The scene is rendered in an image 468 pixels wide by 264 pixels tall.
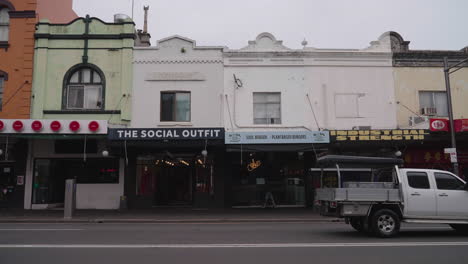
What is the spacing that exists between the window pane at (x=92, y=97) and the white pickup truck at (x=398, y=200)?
12953 mm

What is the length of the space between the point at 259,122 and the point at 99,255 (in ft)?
41.8

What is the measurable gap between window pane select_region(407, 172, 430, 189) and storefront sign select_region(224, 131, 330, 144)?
6481 millimetres

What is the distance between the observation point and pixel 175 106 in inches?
778

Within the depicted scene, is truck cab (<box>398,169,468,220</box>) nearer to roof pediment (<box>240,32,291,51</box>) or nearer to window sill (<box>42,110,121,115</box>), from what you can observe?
roof pediment (<box>240,32,291,51</box>)

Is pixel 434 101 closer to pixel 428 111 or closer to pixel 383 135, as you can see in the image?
pixel 428 111

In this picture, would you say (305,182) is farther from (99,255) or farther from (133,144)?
(99,255)

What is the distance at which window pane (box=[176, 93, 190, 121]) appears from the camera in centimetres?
1970

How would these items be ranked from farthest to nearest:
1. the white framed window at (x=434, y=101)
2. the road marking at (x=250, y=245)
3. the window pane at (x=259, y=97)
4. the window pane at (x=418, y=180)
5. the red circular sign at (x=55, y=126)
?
the white framed window at (x=434, y=101) → the window pane at (x=259, y=97) → the red circular sign at (x=55, y=126) → the window pane at (x=418, y=180) → the road marking at (x=250, y=245)

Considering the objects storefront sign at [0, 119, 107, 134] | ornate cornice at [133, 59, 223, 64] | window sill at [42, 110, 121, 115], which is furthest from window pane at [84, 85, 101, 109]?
storefront sign at [0, 119, 107, 134]

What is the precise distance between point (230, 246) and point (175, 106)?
11.8 metres

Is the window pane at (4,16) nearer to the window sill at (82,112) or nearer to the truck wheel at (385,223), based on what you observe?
the window sill at (82,112)

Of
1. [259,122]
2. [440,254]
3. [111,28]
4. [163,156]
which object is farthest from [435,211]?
[111,28]

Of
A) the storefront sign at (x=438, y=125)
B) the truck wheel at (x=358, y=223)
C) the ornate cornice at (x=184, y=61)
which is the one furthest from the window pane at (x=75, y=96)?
the storefront sign at (x=438, y=125)

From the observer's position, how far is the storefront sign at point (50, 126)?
16.8 meters
